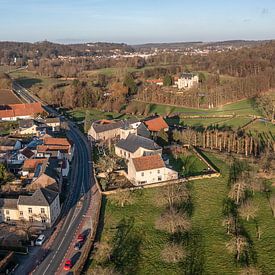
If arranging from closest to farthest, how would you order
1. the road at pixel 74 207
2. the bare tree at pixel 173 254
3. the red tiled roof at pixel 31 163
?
the bare tree at pixel 173 254, the road at pixel 74 207, the red tiled roof at pixel 31 163

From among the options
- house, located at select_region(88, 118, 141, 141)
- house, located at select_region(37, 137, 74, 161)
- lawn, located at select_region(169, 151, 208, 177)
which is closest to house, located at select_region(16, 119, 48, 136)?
house, located at select_region(88, 118, 141, 141)

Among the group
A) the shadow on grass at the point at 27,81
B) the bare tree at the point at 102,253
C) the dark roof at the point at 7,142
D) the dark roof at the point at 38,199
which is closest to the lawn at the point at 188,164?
the dark roof at the point at 38,199

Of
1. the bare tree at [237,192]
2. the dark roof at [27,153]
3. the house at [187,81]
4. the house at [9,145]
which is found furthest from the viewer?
the house at [187,81]

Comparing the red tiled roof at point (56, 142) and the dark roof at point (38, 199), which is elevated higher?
the red tiled roof at point (56, 142)

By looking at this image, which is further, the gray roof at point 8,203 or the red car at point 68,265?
the gray roof at point 8,203

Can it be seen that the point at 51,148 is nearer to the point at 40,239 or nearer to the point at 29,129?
the point at 29,129

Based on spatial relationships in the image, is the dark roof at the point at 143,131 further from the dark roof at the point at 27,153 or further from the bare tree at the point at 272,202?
the bare tree at the point at 272,202

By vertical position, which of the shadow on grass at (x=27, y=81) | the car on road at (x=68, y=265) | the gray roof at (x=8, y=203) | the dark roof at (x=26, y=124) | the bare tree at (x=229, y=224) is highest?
the shadow on grass at (x=27, y=81)

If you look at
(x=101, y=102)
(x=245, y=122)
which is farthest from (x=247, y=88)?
(x=101, y=102)
